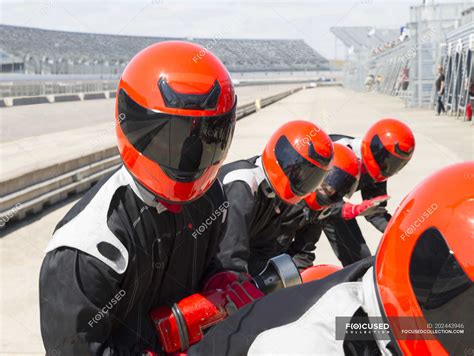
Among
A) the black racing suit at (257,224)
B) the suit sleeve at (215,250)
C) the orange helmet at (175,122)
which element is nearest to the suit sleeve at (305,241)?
the black racing suit at (257,224)

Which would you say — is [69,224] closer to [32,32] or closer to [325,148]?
[325,148]

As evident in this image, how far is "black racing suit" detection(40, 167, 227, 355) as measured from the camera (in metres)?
2.07

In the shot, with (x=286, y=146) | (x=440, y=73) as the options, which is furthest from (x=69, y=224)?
(x=440, y=73)

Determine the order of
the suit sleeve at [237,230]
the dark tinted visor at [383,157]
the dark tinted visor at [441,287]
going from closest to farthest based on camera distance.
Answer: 1. the dark tinted visor at [441,287]
2. the suit sleeve at [237,230]
3. the dark tinted visor at [383,157]

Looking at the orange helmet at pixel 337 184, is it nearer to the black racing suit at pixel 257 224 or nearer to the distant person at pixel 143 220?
the black racing suit at pixel 257 224

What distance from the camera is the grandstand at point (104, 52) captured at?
82625 mm

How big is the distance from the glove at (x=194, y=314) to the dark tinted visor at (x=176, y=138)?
407 mm

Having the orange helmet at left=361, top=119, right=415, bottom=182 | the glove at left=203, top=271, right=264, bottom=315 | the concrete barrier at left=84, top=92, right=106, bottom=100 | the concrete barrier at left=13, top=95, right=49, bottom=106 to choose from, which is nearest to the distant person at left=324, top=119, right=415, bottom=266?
the orange helmet at left=361, top=119, right=415, bottom=182

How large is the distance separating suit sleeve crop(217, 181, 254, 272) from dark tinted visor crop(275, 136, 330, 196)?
1.63ft

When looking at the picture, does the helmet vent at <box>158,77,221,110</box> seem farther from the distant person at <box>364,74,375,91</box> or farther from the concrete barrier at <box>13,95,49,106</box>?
the distant person at <box>364,74,375,91</box>

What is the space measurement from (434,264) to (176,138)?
100cm

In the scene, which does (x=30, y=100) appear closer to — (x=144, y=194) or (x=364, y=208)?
(x=364, y=208)

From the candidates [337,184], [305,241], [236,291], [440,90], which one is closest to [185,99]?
[236,291]

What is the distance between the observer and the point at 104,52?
4432 inches
